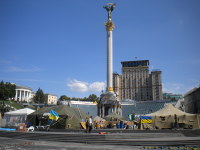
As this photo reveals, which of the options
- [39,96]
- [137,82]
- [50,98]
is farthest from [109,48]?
[50,98]

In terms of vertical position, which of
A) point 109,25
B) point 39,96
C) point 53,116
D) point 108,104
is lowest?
point 53,116

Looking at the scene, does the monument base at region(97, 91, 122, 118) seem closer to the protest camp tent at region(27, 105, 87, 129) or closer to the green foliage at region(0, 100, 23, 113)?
the green foliage at region(0, 100, 23, 113)

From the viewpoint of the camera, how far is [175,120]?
21.7m

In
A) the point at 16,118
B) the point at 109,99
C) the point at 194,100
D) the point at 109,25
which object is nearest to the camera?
the point at 16,118

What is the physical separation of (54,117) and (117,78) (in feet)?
373

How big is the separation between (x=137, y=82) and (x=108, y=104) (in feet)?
260

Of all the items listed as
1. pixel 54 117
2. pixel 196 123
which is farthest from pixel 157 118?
pixel 54 117

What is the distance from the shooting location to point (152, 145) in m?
10.8

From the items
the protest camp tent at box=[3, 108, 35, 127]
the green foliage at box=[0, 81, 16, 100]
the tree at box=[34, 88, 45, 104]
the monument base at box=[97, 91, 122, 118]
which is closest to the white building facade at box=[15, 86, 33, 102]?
the tree at box=[34, 88, 45, 104]

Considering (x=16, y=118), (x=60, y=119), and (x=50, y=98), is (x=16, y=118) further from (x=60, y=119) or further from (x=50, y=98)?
(x=50, y=98)

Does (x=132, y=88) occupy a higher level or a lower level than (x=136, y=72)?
lower

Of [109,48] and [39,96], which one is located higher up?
[109,48]

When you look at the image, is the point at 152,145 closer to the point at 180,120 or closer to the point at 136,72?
the point at 180,120

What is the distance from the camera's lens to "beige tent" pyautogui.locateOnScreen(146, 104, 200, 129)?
21.3m
